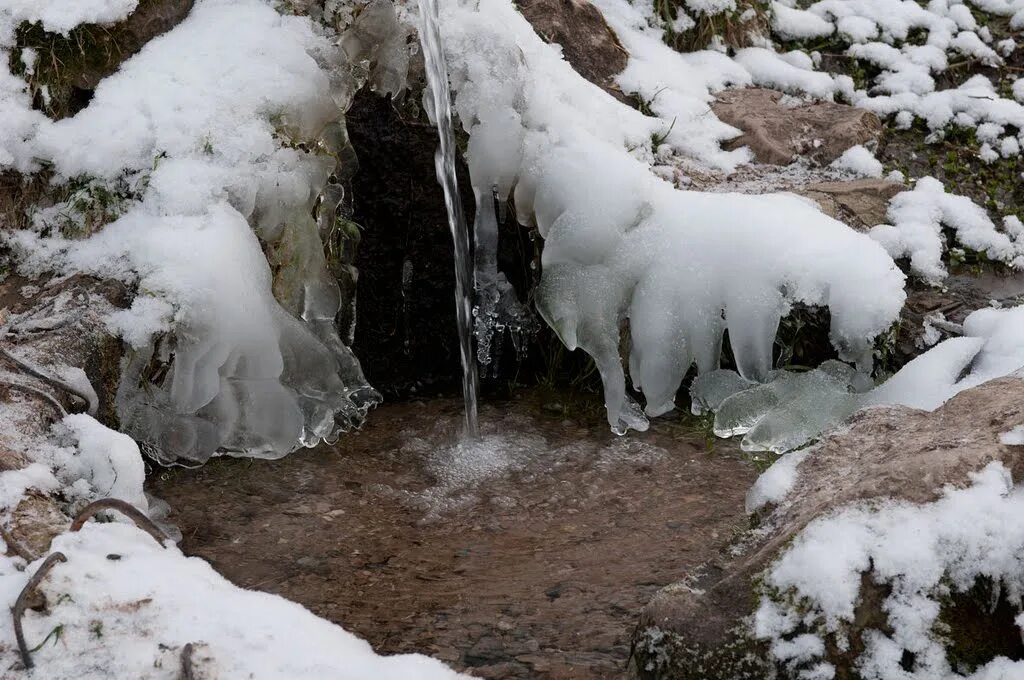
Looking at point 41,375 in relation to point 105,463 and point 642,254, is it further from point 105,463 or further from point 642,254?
point 642,254

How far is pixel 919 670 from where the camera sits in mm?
1709

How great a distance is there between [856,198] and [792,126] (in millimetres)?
567

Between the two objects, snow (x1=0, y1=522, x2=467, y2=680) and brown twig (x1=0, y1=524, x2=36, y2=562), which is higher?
brown twig (x1=0, y1=524, x2=36, y2=562)

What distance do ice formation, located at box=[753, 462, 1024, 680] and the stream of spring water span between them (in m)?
Answer: 1.94

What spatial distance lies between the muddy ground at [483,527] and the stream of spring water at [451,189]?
0.52ft

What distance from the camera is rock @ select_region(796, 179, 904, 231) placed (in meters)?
4.11

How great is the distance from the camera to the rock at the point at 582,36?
4.55 m

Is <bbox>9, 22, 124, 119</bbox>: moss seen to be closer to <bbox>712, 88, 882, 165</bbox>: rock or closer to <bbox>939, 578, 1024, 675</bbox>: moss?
<bbox>712, 88, 882, 165</bbox>: rock

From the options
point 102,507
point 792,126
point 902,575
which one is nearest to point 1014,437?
point 902,575

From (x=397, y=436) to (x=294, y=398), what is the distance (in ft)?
1.62

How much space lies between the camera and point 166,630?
172cm

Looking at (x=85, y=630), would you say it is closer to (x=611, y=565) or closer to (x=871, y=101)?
(x=611, y=565)

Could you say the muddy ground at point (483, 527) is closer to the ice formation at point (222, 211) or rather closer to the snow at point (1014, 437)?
the ice formation at point (222, 211)

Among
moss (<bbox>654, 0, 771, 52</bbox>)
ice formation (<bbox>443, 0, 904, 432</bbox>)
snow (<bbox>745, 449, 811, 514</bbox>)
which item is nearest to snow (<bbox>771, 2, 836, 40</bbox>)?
moss (<bbox>654, 0, 771, 52</bbox>)
